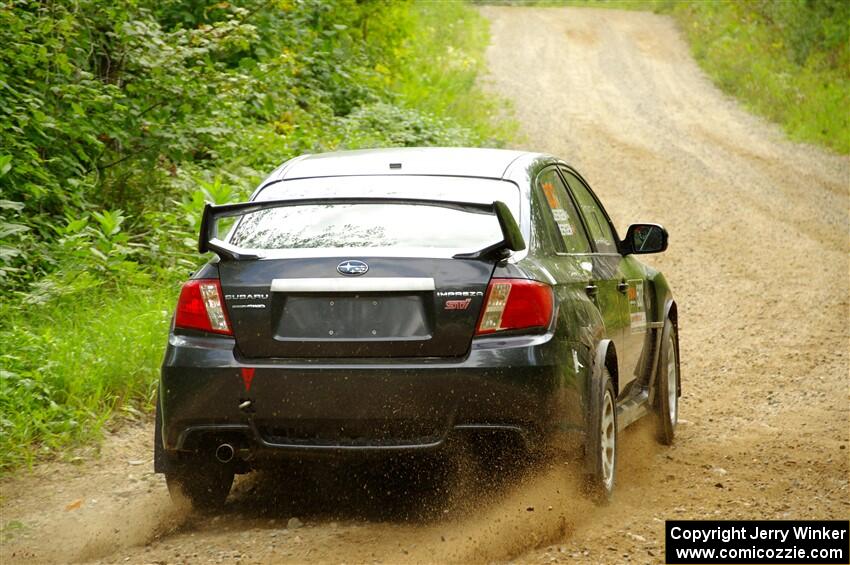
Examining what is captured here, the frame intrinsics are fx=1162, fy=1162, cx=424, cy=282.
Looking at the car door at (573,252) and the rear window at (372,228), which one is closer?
the rear window at (372,228)

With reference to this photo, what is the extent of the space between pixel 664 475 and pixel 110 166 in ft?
19.5

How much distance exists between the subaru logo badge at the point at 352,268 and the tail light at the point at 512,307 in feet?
1.61

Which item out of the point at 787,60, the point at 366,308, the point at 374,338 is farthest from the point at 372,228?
the point at 787,60

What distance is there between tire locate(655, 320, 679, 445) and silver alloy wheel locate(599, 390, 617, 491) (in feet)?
4.82

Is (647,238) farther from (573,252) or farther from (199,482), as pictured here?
(199,482)

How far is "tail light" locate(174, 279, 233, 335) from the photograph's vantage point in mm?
4695

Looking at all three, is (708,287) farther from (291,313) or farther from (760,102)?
(760,102)

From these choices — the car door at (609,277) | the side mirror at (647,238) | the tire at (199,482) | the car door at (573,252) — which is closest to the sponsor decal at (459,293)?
the car door at (573,252)

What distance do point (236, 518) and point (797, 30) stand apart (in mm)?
25395

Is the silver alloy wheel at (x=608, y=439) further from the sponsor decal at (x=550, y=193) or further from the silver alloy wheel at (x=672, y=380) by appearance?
the silver alloy wheel at (x=672, y=380)

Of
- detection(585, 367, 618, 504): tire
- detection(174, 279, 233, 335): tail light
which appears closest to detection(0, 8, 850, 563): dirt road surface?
detection(585, 367, 618, 504): tire

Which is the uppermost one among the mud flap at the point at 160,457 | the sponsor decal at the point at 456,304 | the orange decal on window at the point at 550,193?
the orange decal on window at the point at 550,193

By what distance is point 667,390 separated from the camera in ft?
22.6

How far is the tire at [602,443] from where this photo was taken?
4809 millimetres
